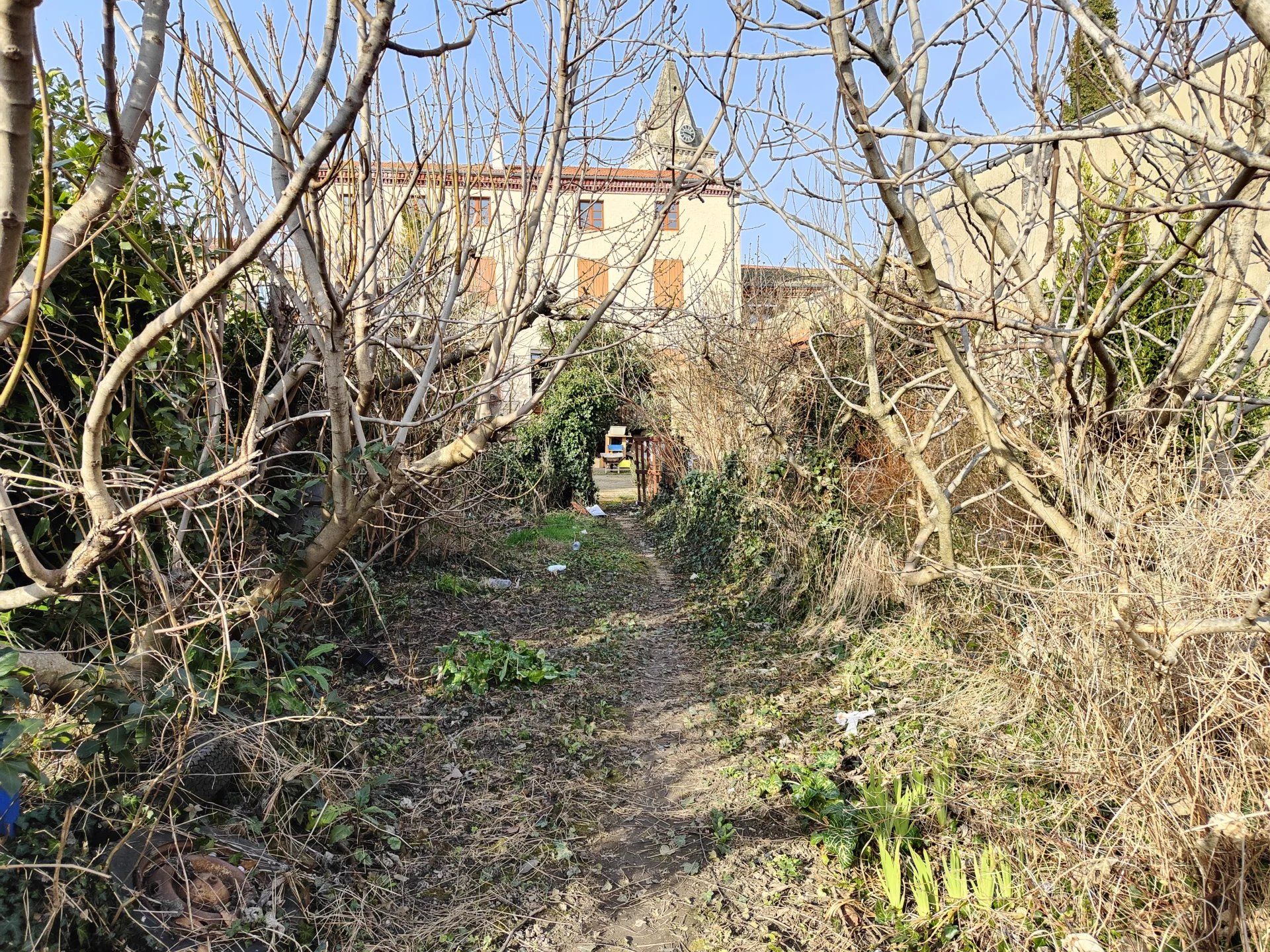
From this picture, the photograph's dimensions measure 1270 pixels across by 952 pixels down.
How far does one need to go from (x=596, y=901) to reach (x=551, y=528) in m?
8.55

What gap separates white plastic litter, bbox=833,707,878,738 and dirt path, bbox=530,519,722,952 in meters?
0.77

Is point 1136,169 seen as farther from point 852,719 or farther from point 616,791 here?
point 616,791

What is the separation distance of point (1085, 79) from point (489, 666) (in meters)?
5.50

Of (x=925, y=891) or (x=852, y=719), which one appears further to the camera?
(x=852, y=719)

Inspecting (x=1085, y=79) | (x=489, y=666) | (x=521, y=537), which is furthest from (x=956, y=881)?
(x=521, y=537)

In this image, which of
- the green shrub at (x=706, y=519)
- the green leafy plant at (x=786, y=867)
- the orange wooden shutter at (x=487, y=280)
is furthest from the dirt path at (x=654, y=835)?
the green shrub at (x=706, y=519)

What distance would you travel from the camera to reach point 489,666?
17.0ft

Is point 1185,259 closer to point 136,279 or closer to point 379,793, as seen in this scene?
point 379,793

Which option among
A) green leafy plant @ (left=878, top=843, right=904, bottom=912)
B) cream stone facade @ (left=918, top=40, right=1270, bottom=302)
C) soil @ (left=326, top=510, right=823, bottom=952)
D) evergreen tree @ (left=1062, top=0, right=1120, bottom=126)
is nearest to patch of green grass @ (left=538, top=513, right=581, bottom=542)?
soil @ (left=326, top=510, right=823, bottom=952)

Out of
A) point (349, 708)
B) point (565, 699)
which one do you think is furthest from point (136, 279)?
point (565, 699)

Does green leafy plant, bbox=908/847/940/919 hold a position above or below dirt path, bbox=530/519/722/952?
above

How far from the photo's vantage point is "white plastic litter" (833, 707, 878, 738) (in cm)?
421

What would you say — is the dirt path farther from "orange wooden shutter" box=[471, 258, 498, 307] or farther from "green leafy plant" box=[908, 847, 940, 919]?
"orange wooden shutter" box=[471, 258, 498, 307]

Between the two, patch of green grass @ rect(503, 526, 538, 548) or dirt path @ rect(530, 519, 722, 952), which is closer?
dirt path @ rect(530, 519, 722, 952)
